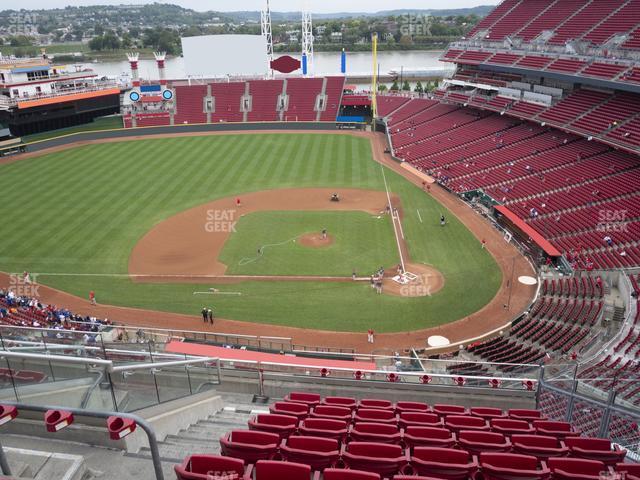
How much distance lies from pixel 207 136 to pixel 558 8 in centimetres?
4716

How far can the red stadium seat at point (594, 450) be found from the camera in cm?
815

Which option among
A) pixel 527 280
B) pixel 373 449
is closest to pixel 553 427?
pixel 373 449

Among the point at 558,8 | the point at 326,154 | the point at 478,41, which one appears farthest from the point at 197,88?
the point at 558,8

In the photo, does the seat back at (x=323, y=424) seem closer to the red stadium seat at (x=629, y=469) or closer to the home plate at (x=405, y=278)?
the red stadium seat at (x=629, y=469)

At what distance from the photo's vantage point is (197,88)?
256 feet

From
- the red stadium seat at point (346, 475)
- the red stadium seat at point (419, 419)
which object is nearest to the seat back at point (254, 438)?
the red stadium seat at point (346, 475)

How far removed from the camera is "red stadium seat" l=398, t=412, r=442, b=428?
9633 millimetres

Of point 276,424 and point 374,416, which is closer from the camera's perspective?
point 276,424

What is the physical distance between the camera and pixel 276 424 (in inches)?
357

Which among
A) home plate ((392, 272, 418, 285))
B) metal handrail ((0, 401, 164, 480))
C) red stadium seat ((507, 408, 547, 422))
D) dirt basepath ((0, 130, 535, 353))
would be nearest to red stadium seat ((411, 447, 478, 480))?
metal handrail ((0, 401, 164, 480))

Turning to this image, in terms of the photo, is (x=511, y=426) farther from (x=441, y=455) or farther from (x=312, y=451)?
(x=312, y=451)

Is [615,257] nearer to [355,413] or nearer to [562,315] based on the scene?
[562,315]

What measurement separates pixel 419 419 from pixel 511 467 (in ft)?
9.33

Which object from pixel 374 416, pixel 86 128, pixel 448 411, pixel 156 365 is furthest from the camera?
pixel 86 128
